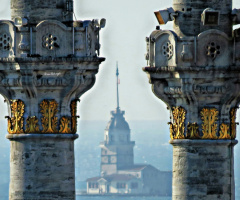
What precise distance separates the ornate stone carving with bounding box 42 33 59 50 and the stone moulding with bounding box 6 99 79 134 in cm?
180

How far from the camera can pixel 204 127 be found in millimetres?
39031

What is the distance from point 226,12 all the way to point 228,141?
12.9ft

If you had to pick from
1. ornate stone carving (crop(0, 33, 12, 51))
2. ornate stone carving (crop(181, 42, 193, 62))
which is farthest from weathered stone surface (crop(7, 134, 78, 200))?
ornate stone carving (crop(181, 42, 193, 62))

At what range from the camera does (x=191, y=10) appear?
38625 millimetres

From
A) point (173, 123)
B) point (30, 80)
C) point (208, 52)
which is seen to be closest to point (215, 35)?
point (208, 52)

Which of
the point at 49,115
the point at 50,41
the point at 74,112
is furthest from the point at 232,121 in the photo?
the point at 50,41

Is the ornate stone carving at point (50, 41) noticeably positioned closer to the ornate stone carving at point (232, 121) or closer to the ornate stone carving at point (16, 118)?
the ornate stone carving at point (16, 118)

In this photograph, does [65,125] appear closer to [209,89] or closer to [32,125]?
[32,125]

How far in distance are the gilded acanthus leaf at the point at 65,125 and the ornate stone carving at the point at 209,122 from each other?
4112 mm

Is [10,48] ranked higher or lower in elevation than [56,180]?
higher

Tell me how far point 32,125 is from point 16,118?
57 centimetres

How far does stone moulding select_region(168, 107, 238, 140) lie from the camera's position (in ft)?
128

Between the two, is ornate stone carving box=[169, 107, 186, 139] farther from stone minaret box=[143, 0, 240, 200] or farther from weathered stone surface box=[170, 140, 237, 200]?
weathered stone surface box=[170, 140, 237, 200]

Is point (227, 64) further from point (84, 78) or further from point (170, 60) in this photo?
point (84, 78)
